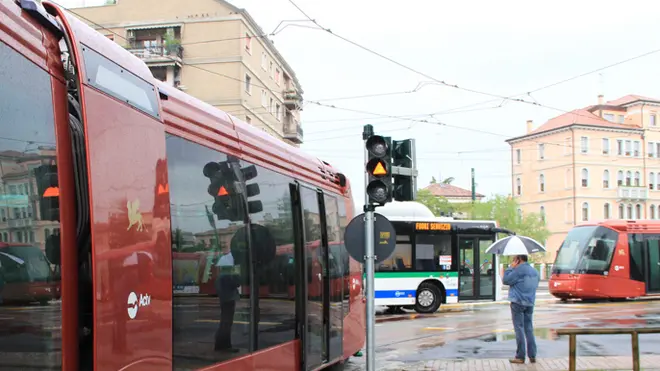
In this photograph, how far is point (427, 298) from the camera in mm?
22000

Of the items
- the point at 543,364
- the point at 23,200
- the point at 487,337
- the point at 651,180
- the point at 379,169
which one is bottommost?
the point at 487,337

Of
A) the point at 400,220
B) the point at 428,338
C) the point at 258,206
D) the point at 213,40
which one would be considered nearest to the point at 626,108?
the point at 213,40

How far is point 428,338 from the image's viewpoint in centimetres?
1569

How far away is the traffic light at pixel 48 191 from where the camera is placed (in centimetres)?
353

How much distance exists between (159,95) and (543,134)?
74355mm

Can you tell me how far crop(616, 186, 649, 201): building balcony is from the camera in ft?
244

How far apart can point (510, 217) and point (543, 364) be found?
58.6 meters

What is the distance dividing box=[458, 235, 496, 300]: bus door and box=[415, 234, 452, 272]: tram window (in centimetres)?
45

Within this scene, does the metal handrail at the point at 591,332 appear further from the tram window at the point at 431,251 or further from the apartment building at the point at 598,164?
the apartment building at the point at 598,164

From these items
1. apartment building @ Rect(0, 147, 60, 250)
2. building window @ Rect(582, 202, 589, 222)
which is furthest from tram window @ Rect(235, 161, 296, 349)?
building window @ Rect(582, 202, 589, 222)

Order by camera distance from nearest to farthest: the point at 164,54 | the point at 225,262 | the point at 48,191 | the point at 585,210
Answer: the point at 48,191 < the point at 225,262 < the point at 164,54 < the point at 585,210

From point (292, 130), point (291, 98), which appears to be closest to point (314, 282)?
point (291, 98)

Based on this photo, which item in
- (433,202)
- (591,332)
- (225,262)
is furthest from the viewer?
(433,202)

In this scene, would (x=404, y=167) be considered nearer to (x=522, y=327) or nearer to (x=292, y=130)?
(x=522, y=327)
